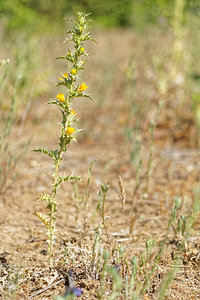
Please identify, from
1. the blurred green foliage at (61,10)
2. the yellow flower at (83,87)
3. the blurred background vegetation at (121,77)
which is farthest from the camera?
the blurred green foliage at (61,10)

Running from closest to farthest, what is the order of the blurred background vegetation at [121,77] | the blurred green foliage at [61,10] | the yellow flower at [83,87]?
1. the yellow flower at [83,87]
2. the blurred background vegetation at [121,77]
3. the blurred green foliage at [61,10]

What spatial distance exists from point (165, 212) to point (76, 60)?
1.25m

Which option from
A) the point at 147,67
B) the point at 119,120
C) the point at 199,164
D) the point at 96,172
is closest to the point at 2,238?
the point at 96,172

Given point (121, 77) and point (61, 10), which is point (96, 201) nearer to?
point (61, 10)

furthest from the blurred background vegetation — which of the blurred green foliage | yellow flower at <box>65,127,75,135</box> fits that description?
yellow flower at <box>65,127,75,135</box>

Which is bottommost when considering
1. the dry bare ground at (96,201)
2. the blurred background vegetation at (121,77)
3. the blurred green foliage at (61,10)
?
the dry bare ground at (96,201)

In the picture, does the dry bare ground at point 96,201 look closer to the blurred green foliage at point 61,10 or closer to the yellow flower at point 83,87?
the yellow flower at point 83,87

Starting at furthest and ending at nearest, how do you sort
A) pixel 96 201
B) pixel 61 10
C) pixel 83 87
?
pixel 61 10 < pixel 96 201 < pixel 83 87

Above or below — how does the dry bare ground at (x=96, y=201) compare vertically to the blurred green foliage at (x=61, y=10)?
below

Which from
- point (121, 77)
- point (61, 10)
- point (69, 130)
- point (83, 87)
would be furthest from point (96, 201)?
point (121, 77)

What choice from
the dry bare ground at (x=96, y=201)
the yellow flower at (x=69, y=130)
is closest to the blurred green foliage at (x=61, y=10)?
the dry bare ground at (x=96, y=201)

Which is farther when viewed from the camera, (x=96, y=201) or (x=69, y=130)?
(x=96, y=201)

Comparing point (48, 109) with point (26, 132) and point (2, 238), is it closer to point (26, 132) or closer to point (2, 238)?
point (26, 132)

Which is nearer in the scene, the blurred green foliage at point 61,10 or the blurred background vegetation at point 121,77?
the blurred background vegetation at point 121,77
